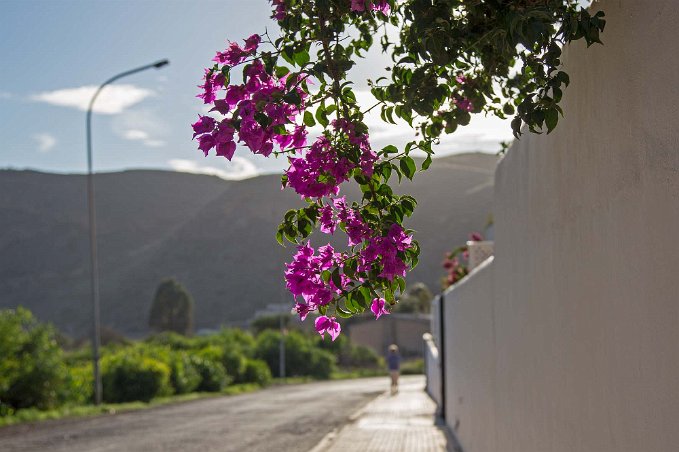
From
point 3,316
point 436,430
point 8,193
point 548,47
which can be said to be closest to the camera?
point 548,47

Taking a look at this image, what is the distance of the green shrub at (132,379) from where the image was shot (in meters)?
31.6

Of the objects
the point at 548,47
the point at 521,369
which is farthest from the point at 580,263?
the point at 521,369

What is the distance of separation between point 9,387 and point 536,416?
20662 millimetres

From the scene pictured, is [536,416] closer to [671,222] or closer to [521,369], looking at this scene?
[521,369]

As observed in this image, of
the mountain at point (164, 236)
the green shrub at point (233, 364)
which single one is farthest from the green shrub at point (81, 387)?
the mountain at point (164, 236)

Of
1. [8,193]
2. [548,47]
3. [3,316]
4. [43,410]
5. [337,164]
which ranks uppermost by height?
[8,193]

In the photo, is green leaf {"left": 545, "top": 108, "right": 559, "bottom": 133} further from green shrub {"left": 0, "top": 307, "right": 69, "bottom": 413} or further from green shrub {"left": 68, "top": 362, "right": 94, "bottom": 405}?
green shrub {"left": 68, "top": 362, "right": 94, "bottom": 405}

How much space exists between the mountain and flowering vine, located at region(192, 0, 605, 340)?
324 feet

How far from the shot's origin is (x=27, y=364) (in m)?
24.2

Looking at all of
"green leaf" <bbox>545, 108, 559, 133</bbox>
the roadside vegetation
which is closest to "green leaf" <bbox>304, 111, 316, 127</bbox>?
"green leaf" <bbox>545, 108, 559, 133</bbox>

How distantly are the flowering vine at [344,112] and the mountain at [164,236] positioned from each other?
3890 inches

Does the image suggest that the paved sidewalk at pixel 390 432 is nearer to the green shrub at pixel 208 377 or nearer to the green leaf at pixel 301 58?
the green leaf at pixel 301 58

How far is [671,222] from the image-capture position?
2.71 meters

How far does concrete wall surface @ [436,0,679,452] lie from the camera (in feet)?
9.20
